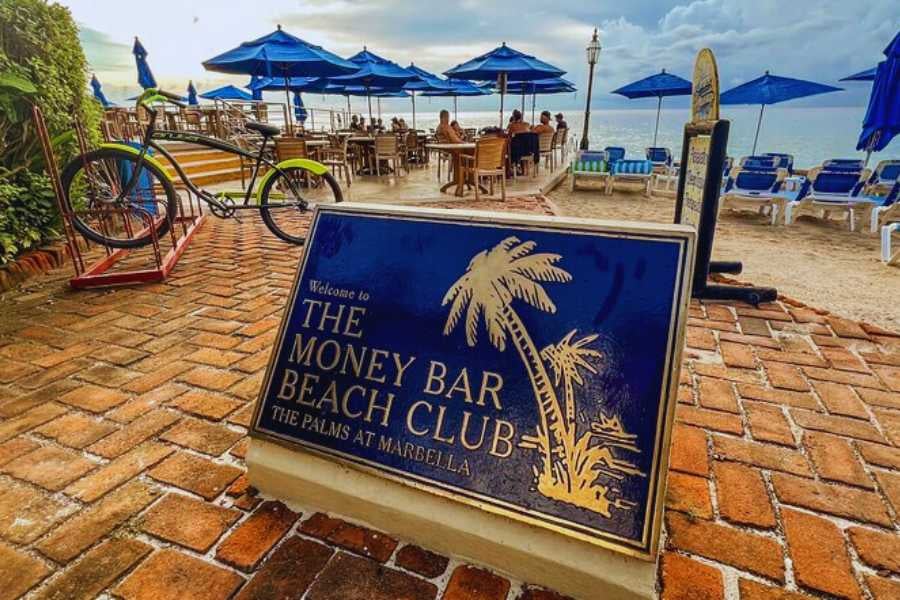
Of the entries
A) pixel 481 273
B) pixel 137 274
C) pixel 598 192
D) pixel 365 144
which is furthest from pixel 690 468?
pixel 365 144

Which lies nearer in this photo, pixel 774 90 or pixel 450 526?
pixel 450 526

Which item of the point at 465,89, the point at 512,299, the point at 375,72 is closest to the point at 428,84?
the point at 465,89

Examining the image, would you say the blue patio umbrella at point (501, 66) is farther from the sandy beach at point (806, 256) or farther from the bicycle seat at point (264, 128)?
the bicycle seat at point (264, 128)

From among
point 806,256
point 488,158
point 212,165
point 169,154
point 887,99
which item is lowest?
point 806,256

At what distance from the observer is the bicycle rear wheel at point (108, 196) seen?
389cm

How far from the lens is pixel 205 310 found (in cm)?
331

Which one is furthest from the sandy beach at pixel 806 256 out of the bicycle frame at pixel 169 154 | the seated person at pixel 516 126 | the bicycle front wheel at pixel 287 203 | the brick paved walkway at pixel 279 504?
the bicycle frame at pixel 169 154

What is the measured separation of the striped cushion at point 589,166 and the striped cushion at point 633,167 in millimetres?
253

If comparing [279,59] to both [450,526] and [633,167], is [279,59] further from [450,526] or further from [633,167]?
[450,526]

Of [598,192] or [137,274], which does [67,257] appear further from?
[598,192]

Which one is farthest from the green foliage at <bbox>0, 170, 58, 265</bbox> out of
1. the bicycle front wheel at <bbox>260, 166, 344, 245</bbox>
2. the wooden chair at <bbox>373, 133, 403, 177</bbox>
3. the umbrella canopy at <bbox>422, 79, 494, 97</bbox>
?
the umbrella canopy at <bbox>422, 79, 494, 97</bbox>

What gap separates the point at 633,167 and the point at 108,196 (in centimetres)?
915

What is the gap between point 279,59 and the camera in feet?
29.0

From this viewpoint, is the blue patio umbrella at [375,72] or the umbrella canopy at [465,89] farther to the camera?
the umbrella canopy at [465,89]
